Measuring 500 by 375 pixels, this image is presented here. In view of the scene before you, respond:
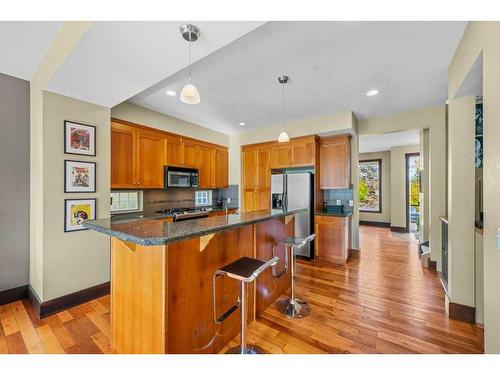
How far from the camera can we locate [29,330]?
1977 millimetres

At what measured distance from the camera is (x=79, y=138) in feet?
8.08

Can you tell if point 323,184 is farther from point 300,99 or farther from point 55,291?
point 55,291

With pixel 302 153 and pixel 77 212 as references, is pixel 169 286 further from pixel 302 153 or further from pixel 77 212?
pixel 302 153

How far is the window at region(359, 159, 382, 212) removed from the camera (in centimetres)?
734

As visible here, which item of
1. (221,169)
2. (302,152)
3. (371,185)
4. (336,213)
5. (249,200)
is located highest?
(302,152)

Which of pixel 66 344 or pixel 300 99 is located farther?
pixel 300 99

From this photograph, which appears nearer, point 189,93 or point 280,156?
point 189,93

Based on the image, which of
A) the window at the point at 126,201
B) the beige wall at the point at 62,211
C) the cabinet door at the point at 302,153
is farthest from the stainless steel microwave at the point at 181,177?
the cabinet door at the point at 302,153

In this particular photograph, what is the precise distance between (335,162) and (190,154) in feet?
8.99

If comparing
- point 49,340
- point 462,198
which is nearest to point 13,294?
point 49,340

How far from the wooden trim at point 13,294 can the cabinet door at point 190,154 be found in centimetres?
262

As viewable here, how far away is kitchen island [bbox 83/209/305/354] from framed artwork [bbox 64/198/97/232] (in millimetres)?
1153

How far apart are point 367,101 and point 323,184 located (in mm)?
1567

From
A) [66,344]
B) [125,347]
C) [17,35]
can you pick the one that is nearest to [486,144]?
[125,347]
